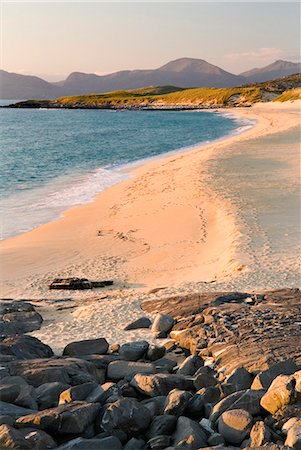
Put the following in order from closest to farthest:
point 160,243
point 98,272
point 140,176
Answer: point 98,272 → point 160,243 → point 140,176

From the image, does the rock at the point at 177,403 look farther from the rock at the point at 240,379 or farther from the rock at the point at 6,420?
the rock at the point at 6,420

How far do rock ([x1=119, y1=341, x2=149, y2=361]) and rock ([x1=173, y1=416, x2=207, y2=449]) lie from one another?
295cm

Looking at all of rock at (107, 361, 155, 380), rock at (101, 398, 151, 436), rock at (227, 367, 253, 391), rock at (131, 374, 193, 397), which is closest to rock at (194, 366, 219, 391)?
rock at (131, 374, 193, 397)

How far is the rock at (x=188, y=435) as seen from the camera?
21.1ft

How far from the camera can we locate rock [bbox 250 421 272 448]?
20.7ft

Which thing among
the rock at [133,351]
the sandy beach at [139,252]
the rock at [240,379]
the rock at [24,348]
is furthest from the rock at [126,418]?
the sandy beach at [139,252]

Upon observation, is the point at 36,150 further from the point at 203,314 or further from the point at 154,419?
the point at 154,419

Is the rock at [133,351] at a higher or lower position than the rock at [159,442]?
lower

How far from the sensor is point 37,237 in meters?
21.2

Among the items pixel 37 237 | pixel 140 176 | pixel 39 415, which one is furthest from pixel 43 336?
pixel 140 176

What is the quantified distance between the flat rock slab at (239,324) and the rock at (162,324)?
15 centimetres

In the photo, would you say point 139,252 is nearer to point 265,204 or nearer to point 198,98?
point 265,204

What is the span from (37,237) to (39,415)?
14.8m

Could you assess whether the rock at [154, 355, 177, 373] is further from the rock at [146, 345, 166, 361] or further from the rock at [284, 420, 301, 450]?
the rock at [284, 420, 301, 450]
